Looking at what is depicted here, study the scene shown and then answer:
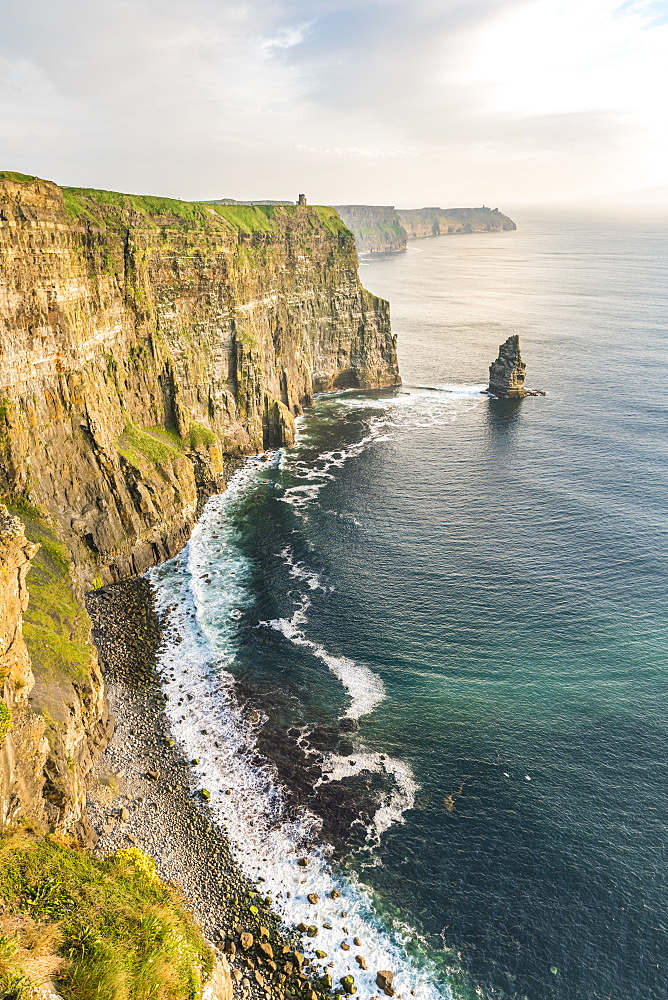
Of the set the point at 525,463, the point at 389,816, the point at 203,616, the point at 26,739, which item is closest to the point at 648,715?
the point at 389,816

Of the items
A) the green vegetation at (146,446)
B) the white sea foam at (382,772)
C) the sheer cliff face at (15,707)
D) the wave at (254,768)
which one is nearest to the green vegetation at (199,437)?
the green vegetation at (146,446)

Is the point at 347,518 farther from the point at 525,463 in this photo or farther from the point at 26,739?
the point at 26,739

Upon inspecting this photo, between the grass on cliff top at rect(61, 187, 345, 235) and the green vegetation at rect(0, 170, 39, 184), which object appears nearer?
the green vegetation at rect(0, 170, 39, 184)

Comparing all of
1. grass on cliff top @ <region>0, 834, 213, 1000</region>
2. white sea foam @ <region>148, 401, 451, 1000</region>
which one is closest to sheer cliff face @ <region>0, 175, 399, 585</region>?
white sea foam @ <region>148, 401, 451, 1000</region>

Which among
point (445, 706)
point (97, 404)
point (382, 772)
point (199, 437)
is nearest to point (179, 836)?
point (382, 772)

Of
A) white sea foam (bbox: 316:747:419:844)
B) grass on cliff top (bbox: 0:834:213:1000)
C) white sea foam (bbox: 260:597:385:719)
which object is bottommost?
white sea foam (bbox: 316:747:419:844)

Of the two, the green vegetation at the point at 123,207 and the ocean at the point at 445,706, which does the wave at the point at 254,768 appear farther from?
the green vegetation at the point at 123,207

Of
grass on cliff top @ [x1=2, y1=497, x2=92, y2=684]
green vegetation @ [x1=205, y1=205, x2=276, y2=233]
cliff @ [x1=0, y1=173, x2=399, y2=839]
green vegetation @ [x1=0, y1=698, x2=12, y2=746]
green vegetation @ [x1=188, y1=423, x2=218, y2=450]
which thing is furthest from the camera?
green vegetation @ [x1=205, y1=205, x2=276, y2=233]

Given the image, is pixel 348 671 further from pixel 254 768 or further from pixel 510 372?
pixel 510 372

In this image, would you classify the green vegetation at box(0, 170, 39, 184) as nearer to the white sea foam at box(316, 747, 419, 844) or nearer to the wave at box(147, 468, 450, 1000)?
the wave at box(147, 468, 450, 1000)
